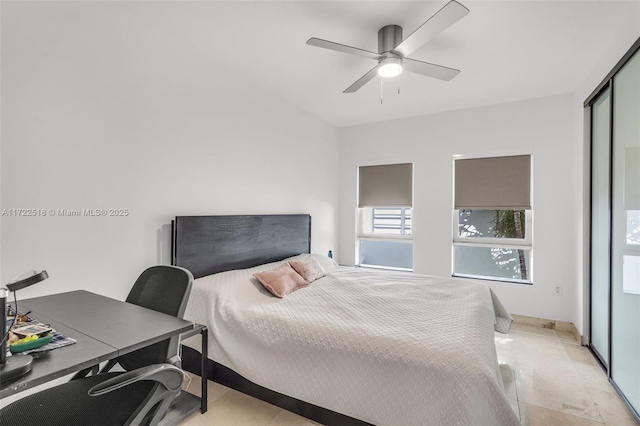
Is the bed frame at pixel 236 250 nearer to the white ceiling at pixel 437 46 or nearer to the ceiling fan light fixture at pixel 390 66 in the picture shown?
the white ceiling at pixel 437 46

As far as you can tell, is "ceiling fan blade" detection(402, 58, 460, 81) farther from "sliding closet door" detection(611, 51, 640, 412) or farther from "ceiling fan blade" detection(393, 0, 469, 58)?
"sliding closet door" detection(611, 51, 640, 412)

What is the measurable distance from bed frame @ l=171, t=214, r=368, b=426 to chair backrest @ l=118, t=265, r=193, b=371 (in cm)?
72

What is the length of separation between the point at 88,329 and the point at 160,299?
0.33 m

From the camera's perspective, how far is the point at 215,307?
2.20 meters

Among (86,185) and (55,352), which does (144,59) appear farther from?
(55,352)

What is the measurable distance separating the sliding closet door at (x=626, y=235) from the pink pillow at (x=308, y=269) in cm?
221

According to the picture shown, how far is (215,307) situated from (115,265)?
0.71 metres

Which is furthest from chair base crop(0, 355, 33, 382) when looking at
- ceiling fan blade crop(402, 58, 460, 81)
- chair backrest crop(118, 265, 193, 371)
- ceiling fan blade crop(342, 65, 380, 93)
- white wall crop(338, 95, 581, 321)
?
white wall crop(338, 95, 581, 321)

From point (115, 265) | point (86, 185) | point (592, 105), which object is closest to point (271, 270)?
point (115, 265)

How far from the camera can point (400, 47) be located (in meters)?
2.03

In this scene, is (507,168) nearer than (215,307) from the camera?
No

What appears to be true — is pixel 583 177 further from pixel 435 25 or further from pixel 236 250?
pixel 236 250

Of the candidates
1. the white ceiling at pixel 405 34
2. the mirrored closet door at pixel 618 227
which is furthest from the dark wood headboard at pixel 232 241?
the mirrored closet door at pixel 618 227

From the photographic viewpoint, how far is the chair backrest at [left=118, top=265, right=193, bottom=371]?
1.38 m
